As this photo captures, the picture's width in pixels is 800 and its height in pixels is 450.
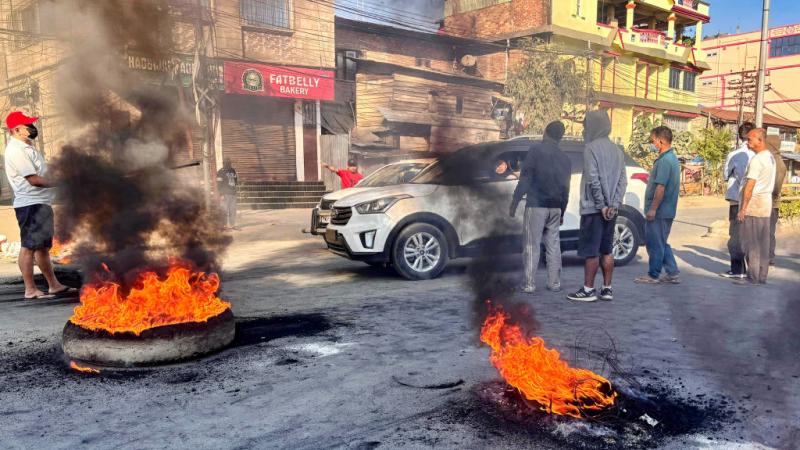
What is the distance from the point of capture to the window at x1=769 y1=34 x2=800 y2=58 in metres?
54.7

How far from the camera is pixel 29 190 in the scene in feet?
19.9

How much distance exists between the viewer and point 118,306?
4273 millimetres

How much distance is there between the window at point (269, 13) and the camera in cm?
1289

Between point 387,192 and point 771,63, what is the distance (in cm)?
6518

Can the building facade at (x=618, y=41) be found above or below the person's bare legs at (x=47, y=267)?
above

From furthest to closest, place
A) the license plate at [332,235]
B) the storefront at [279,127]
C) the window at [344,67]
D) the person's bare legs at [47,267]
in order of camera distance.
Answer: the window at [344,67], the storefront at [279,127], the license plate at [332,235], the person's bare legs at [47,267]

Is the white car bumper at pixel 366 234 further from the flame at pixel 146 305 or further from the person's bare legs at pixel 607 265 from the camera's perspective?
the flame at pixel 146 305

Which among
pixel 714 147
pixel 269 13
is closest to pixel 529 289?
pixel 269 13

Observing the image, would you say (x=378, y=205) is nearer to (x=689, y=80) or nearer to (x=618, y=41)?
(x=618, y=41)

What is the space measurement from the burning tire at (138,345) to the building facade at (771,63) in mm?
60822

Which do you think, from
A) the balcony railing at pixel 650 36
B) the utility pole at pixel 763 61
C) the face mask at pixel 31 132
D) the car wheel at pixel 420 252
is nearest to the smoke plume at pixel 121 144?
the face mask at pixel 31 132

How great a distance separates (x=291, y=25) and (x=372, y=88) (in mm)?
14952

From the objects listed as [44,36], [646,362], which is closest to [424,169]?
[646,362]

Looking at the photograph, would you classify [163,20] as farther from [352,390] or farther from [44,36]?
[352,390]
